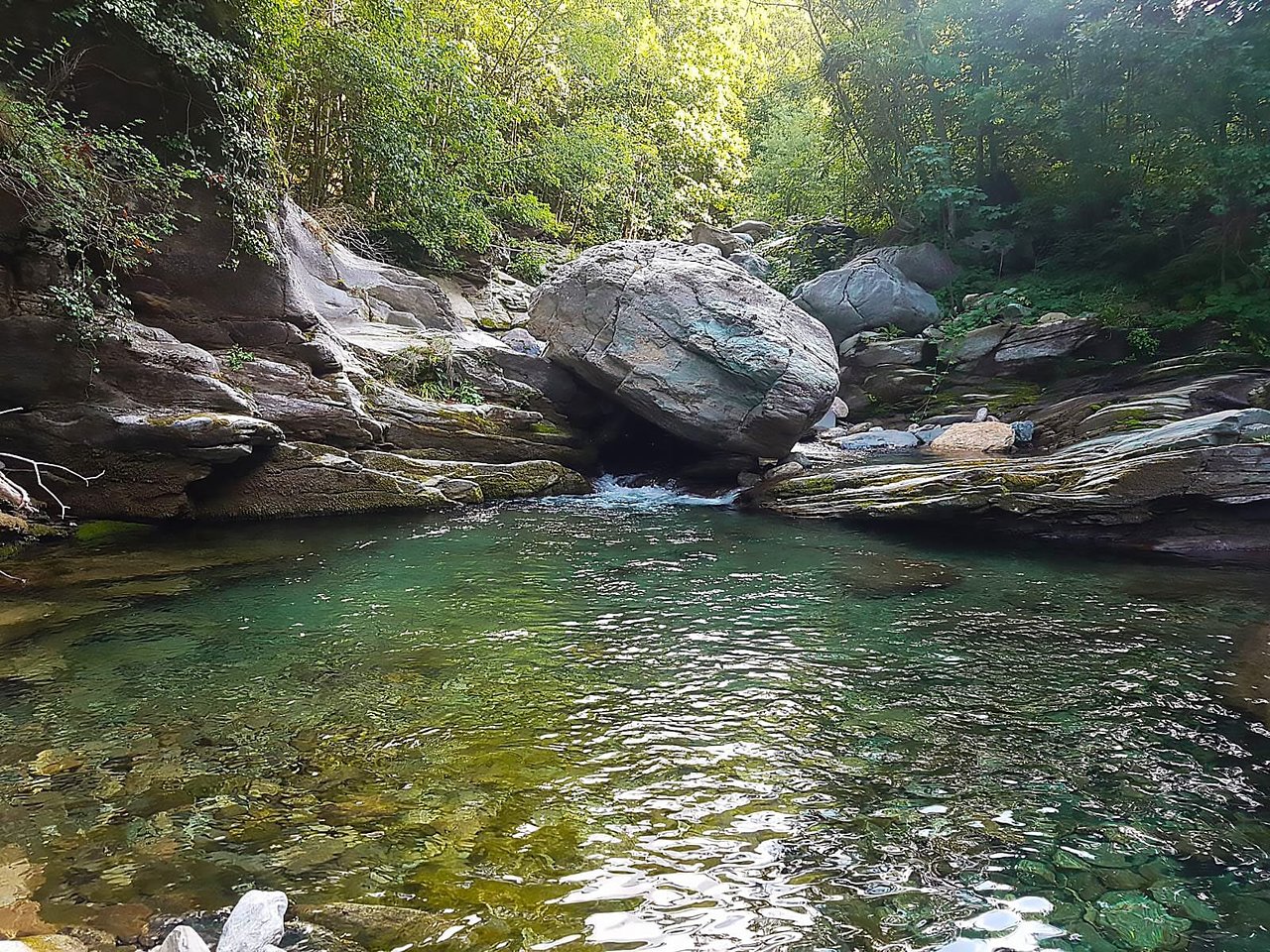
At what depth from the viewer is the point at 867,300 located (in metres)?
18.1

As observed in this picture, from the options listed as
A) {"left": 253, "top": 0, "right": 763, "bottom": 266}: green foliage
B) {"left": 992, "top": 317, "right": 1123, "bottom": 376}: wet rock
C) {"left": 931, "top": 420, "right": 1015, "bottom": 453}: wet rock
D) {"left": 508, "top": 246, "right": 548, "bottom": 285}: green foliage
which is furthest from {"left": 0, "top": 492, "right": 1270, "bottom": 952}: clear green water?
{"left": 508, "top": 246, "right": 548, "bottom": 285}: green foliage

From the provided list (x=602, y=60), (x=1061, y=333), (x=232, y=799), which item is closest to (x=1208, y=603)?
(x=232, y=799)

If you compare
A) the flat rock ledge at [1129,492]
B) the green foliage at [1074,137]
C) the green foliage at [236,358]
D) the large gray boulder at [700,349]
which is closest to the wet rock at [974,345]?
the green foliage at [1074,137]

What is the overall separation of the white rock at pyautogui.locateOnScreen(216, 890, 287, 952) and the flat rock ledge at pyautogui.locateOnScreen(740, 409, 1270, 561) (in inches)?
354

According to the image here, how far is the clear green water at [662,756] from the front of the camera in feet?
9.27

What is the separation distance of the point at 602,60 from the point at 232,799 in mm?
25635

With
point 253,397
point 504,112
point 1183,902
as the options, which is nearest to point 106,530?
point 253,397

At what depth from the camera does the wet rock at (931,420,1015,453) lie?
1272cm

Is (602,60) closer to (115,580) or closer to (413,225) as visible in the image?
(413,225)

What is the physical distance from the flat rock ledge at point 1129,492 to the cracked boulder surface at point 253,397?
6712 millimetres

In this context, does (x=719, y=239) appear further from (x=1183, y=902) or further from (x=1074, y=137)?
(x=1183, y=902)

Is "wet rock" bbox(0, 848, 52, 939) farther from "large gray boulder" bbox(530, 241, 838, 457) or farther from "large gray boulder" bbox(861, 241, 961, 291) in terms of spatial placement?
"large gray boulder" bbox(861, 241, 961, 291)

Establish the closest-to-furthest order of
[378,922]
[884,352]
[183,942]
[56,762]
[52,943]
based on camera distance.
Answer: [183,942]
[52,943]
[378,922]
[56,762]
[884,352]

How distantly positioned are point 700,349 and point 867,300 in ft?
26.3
